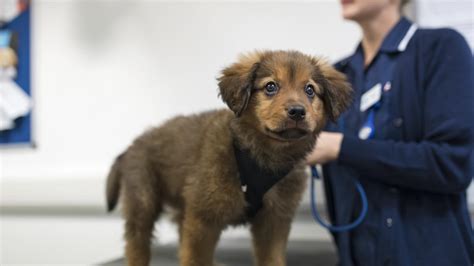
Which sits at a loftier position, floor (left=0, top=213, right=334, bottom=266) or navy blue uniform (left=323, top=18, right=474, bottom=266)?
navy blue uniform (left=323, top=18, right=474, bottom=266)

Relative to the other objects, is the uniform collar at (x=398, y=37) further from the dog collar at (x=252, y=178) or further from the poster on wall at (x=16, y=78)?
the poster on wall at (x=16, y=78)

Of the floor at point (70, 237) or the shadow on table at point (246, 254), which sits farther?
the floor at point (70, 237)

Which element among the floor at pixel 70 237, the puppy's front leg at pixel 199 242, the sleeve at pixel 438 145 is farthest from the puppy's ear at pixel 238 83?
the floor at pixel 70 237

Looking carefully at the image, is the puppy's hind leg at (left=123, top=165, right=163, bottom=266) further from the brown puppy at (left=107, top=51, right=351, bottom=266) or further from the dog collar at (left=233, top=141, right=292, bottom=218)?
the dog collar at (left=233, top=141, right=292, bottom=218)

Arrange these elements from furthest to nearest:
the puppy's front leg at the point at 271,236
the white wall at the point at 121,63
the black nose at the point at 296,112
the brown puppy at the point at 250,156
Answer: the white wall at the point at 121,63 < the puppy's front leg at the point at 271,236 < the brown puppy at the point at 250,156 < the black nose at the point at 296,112

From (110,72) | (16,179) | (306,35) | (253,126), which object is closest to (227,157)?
(253,126)

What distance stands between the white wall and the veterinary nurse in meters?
0.79

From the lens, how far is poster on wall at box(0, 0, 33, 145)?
327cm

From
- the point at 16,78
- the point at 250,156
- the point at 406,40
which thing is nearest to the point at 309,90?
the point at 250,156

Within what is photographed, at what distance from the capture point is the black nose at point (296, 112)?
1.24 m

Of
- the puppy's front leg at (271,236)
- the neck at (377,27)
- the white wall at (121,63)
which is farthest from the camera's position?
the white wall at (121,63)

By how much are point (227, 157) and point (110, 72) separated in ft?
6.27

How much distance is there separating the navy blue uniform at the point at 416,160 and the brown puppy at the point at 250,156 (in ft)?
1.08

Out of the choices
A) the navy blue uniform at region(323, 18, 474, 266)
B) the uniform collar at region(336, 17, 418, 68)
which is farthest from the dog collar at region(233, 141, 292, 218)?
the uniform collar at region(336, 17, 418, 68)
